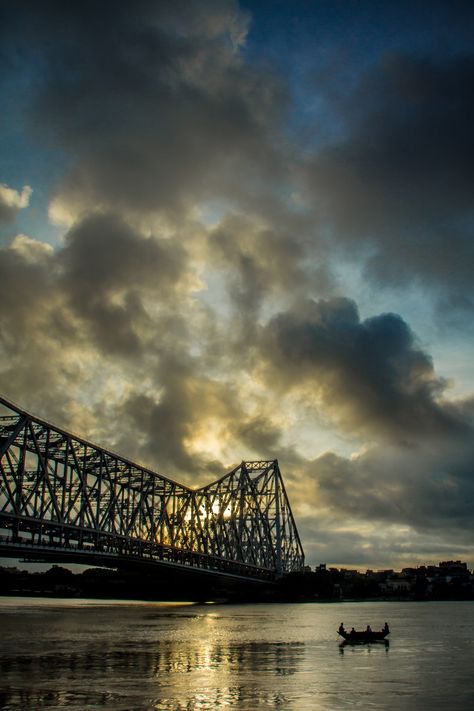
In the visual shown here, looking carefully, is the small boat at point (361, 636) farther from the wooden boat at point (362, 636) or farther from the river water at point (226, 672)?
the river water at point (226, 672)

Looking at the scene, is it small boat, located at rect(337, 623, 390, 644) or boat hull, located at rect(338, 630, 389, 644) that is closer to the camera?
boat hull, located at rect(338, 630, 389, 644)

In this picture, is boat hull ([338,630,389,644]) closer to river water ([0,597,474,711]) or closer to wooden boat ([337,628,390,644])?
wooden boat ([337,628,390,644])

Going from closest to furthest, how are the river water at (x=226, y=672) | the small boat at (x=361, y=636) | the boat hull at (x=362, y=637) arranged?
the river water at (x=226, y=672), the boat hull at (x=362, y=637), the small boat at (x=361, y=636)

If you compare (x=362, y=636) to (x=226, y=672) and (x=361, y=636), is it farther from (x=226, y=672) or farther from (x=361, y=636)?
(x=226, y=672)

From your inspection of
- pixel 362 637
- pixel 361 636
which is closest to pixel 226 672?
pixel 362 637

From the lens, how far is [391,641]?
200ft

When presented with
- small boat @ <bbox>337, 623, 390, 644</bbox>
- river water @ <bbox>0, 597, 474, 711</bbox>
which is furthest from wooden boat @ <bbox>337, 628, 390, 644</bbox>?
river water @ <bbox>0, 597, 474, 711</bbox>

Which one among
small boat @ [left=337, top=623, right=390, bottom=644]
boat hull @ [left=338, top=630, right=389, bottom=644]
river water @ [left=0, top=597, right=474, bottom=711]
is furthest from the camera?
small boat @ [left=337, top=623, right=390, bottom=644]

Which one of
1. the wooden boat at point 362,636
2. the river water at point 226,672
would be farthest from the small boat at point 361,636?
the river water at point 226,672

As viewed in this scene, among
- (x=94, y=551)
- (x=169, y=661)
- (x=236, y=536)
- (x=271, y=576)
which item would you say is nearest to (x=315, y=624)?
(x=94, y=551)

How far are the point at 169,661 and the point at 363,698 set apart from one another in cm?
1556

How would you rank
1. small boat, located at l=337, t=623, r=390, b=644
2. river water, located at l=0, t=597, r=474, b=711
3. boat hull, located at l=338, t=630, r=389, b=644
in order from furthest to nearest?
small boat, located at l=337, t=623, r=390, b=644
boat hull, located at l=338, t=630, r=389, b=644
river water, located at l=0, t=597, r=474, b=711

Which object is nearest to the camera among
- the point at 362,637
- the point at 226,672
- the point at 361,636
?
the point at 226,672

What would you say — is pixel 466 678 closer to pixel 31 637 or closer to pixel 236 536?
pixel 31 637
